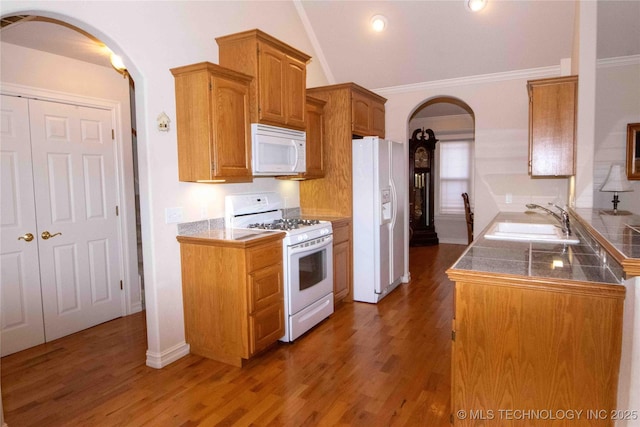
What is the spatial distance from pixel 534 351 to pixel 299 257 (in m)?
→ 1.89

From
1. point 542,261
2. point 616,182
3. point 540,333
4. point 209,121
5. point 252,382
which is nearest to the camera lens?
point 540,333

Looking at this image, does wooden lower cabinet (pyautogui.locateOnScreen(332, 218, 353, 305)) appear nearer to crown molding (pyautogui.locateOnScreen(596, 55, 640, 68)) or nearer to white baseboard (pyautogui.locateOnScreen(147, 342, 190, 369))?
white baseboard (pyautogui.locateOnScreen(147, 342, 190, 369))


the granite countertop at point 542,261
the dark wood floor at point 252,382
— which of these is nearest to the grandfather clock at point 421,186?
the dark wood floor at point 252,382

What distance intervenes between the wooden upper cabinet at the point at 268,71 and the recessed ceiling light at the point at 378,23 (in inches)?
41.9

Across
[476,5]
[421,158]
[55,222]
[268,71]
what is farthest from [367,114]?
[421,158]

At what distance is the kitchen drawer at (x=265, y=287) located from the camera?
2.85m

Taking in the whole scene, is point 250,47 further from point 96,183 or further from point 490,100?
point 490,100

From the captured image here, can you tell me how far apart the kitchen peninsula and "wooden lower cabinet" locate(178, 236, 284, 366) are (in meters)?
1.45

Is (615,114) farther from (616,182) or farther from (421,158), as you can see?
(421,158)

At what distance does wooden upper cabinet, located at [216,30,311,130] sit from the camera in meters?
3.18

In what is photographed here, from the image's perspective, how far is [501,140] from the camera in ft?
14.9

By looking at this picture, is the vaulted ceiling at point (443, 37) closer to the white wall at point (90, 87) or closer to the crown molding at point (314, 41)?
the crown molding at point (314, 41)

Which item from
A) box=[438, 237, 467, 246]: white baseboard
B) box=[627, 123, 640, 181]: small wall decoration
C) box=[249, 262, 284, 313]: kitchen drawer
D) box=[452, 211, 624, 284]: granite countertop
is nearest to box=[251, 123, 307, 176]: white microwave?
box=[249, 262, 284, 313]: kitchen drawer

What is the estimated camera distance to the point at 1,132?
3.10 m
